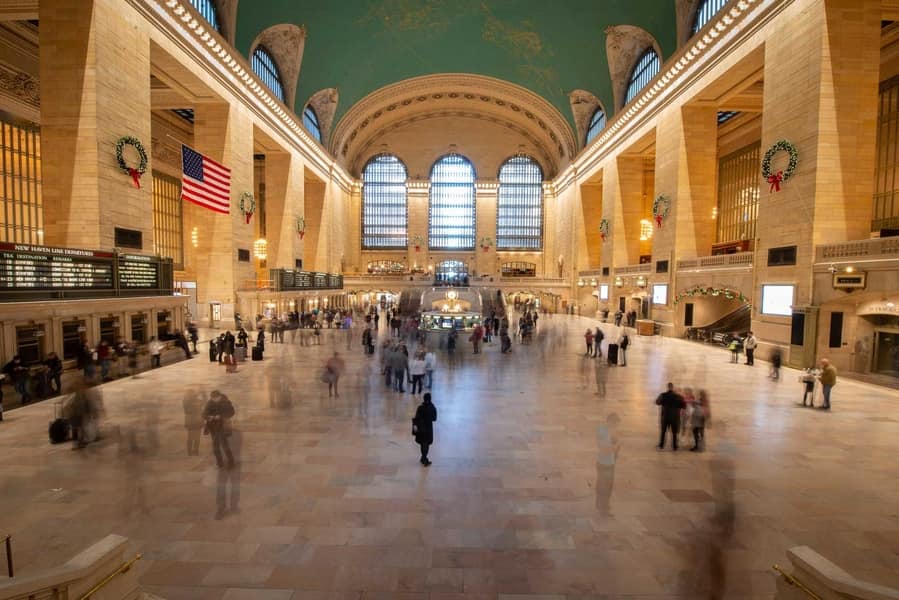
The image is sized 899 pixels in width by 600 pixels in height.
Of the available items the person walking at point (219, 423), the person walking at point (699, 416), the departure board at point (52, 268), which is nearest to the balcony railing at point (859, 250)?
the person walking at point (699, 416)

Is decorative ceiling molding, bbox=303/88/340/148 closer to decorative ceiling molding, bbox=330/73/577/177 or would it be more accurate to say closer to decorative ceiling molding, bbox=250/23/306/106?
decorative ceiling molding, bbox=330/73/577/177

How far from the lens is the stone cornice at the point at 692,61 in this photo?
1625 centimetres

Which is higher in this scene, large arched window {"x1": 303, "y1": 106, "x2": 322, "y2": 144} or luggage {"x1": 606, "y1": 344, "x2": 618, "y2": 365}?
large arched window {"x1": 303, "y1": 106, "x2": 322, "y2": 144}

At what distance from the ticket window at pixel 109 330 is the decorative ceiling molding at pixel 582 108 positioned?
105 feet

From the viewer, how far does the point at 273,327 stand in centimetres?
1823

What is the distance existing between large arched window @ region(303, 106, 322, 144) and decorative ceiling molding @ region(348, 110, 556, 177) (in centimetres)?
969

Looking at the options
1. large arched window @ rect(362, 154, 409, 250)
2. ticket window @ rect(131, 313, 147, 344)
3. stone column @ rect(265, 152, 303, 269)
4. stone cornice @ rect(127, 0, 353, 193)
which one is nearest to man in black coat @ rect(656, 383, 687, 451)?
ticket window @ rect(131, 313, 147, 344)

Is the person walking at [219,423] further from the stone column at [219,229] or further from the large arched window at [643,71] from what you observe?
the large arched window at [643,71]

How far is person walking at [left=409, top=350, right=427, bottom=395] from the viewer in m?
9.66

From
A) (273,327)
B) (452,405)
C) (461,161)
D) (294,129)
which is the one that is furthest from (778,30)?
(461,161)

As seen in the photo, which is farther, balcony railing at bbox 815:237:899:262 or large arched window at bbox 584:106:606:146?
large arched window at bbox 584:106:606:146

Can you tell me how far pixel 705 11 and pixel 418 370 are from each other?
22.6 metres

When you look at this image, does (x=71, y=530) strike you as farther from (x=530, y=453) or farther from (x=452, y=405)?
(x=452, y=405)

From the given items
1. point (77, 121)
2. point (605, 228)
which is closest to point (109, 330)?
point (77, 121)
